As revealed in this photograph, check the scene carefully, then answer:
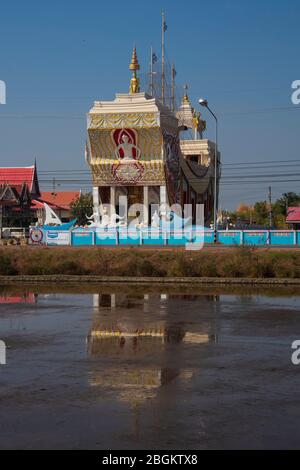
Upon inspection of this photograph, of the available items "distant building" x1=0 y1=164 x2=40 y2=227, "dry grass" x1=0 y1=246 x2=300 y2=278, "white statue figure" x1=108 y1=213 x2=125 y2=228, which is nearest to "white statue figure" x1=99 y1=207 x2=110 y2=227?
"white statue figure" x1=108 y1=213 x2=125 y2=228

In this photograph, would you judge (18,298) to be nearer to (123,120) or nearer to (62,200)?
(123,120)

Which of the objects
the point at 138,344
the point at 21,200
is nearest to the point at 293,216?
the point at 21,200

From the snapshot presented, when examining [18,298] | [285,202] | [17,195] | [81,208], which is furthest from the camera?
[285,202]

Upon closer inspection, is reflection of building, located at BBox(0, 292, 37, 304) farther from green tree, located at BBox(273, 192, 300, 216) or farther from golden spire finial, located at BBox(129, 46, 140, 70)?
green tree, located at BBox(273, 192, 300, 216)

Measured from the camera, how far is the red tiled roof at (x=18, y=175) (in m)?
76.8

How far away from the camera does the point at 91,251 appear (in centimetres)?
3178

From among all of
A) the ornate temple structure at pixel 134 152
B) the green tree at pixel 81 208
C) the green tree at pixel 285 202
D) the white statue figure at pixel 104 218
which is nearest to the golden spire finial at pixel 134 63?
→ the ornate temple structure at pixel 134 152

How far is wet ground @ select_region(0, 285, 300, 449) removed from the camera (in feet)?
26.1

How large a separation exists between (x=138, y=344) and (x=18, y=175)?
2630 inches

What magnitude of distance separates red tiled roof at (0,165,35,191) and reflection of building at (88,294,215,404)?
57.8 meters

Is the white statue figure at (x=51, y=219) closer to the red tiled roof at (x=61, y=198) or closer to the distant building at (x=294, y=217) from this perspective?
the distant building at (x=294, y=217)

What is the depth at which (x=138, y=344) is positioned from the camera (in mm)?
13562

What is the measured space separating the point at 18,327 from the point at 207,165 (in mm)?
63145

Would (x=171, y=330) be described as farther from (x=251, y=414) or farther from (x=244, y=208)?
(x=244, y=208)
